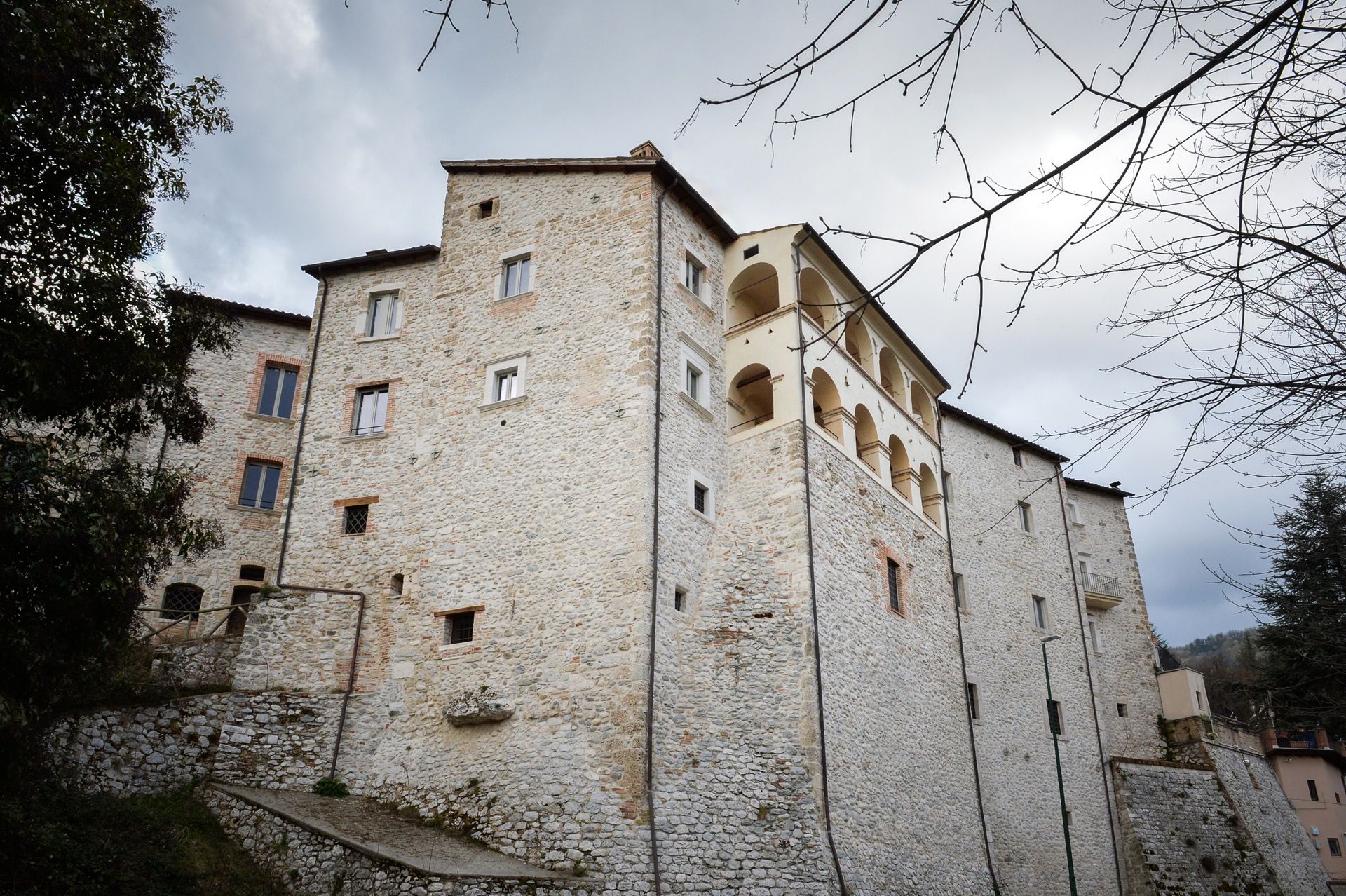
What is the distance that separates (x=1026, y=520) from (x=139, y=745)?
1016 inches

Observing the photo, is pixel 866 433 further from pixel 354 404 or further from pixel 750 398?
pixel 354 404

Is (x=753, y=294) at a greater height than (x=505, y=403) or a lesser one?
greater

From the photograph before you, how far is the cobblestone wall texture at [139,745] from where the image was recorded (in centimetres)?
1603

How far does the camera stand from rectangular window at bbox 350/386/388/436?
22266 millimetres

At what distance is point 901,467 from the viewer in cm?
2600

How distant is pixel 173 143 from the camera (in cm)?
1235

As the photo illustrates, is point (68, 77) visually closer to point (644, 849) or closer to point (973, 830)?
point (644, 849)

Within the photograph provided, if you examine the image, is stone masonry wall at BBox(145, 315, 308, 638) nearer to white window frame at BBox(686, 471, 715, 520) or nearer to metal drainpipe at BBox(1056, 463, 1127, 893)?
white window frame at BBox(686, 471, 715, 520)

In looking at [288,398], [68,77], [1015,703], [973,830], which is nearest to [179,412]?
[68,77]

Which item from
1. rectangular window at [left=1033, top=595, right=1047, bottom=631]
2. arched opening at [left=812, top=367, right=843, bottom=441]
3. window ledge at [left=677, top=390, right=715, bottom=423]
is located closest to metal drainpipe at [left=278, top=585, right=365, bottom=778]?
window ledge at [left=677, top=390, right=715, bottom=423]

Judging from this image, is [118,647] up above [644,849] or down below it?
above

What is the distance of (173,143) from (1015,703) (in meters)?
24.4

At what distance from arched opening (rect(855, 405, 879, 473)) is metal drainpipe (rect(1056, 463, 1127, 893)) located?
5.54 meters

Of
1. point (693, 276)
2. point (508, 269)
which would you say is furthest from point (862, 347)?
point (508, 269)
